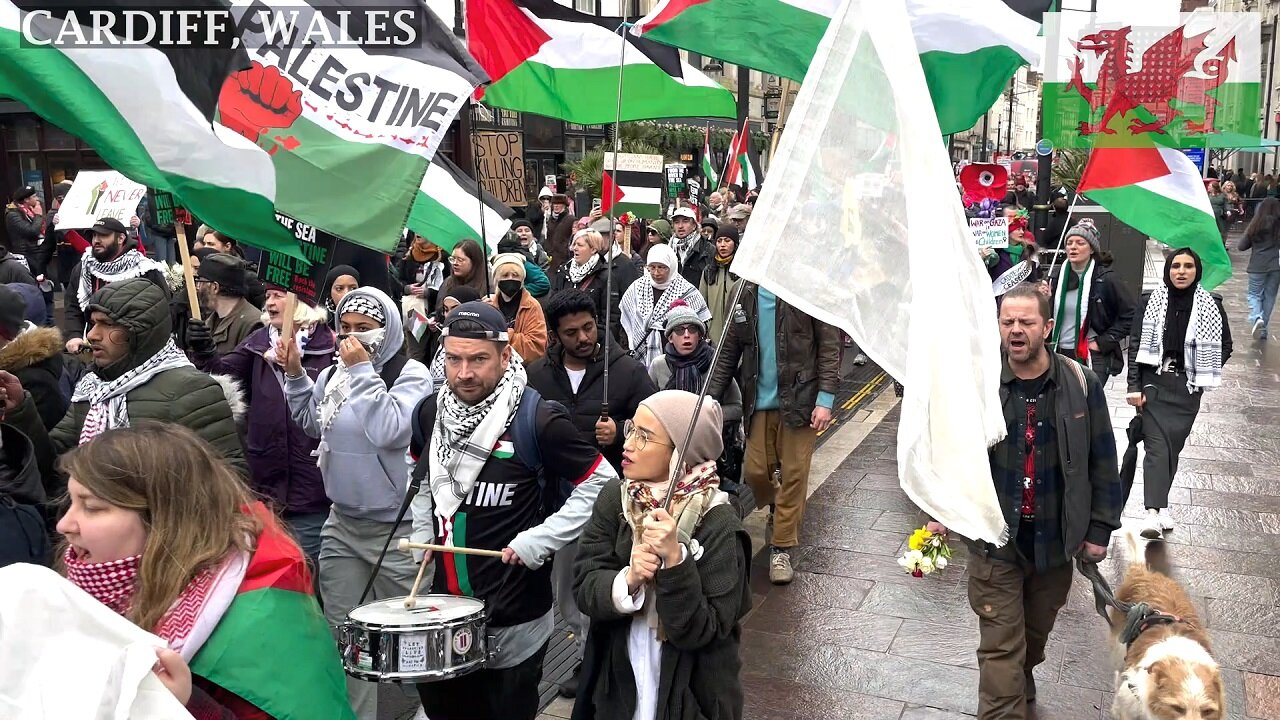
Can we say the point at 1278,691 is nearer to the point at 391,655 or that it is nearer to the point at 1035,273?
the point at 391,655

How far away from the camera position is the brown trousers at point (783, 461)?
670 centimetres

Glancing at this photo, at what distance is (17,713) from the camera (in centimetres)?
178

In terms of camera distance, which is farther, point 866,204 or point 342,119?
point 342,119

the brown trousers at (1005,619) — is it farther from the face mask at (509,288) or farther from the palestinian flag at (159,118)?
the face mask at (509,288)

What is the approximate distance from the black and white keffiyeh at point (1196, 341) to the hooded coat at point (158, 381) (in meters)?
5.86

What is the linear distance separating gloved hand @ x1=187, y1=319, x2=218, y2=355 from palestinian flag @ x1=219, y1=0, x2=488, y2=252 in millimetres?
2133

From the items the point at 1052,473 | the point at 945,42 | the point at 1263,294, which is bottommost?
the point at 1263,294

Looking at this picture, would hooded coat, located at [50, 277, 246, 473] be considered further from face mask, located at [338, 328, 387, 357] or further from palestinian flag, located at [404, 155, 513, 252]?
palestinian flag, located at [404, 155, 513, 252]

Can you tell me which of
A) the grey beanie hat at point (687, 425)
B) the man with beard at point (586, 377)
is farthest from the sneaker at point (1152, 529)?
the grey beanie hat at point (687, 425)

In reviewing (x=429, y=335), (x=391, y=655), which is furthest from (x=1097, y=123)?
(x=391, y=655)

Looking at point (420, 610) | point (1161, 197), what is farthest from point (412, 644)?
point (1161, 197)

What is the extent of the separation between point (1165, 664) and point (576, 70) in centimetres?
615

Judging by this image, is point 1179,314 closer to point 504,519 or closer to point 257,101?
point 504,519

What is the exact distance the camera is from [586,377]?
17.9 feet
